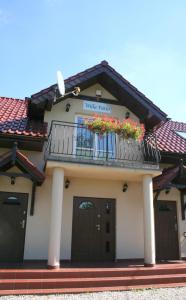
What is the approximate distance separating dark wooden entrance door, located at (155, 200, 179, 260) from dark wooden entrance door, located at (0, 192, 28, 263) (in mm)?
4833

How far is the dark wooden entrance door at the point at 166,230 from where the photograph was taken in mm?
10328

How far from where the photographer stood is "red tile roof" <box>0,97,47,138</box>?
9.38m

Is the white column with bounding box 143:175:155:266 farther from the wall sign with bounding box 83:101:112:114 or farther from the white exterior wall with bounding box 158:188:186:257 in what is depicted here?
the wall sign with bounding box 83:101:112:114

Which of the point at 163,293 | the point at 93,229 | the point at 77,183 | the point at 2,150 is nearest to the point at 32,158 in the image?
the point at 2,150

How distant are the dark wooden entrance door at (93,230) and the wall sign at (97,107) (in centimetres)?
354

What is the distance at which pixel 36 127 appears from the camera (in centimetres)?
1031

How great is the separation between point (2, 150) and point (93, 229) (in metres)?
4.15

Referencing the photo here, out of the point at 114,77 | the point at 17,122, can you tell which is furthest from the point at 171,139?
the point at 17,122

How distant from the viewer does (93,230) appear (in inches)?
388

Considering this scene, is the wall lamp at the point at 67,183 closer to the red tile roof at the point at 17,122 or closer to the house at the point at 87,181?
the house at the point at 87,181

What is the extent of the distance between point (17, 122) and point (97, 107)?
10.4 feet

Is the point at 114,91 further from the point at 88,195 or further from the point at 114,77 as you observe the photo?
the point at 88,195

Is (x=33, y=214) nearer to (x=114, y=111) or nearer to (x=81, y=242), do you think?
(x=81, y=242)

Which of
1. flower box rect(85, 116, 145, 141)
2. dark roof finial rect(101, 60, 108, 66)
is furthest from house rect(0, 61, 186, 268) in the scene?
flower box rect(85, 116, 145, 141)
